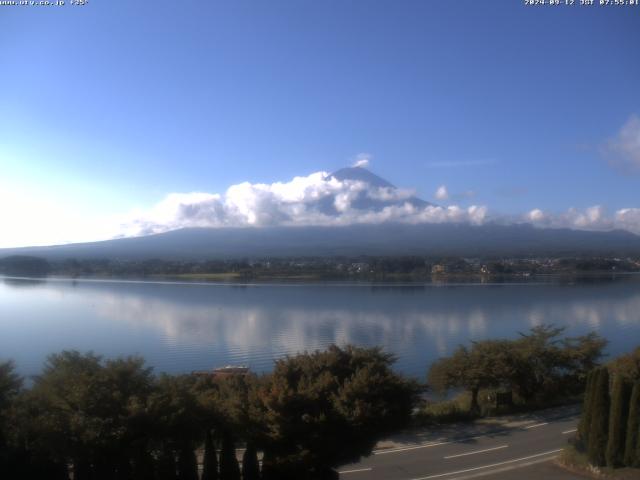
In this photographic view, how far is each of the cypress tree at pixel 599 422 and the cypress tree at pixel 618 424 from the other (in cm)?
7

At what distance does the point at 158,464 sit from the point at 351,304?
75.5 ft

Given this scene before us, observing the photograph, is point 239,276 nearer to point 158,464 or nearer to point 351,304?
point 351,304

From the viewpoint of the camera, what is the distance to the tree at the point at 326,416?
5.07 m

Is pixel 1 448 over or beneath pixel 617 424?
over

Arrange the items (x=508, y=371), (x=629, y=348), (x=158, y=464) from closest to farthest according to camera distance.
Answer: (x=158, y=464) → (x=508, y=371) → (x=629, y=348)

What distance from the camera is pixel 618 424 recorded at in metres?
5.96

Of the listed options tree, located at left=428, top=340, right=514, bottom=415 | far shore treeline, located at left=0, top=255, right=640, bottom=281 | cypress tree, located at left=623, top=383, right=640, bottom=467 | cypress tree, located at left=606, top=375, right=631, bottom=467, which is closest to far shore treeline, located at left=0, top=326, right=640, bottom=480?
cypress tree, located at left=606, top=375, right=631, bottom=467

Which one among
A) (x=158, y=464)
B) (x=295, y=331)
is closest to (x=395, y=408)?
(x=158, y=464)

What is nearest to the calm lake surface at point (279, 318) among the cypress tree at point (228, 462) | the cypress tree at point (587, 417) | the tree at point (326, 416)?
the cypress tree at point (587, 417)

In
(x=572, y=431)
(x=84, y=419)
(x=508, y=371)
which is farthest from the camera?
(x=508, y=371)

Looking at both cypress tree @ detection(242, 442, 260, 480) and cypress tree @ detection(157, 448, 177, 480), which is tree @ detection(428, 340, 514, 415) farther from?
cypress tree @ detection(157, 448, 177, 480)

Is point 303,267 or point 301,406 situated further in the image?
point 303,267

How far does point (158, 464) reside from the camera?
15.7 ft

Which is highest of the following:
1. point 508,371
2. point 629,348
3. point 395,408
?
point 395,408
